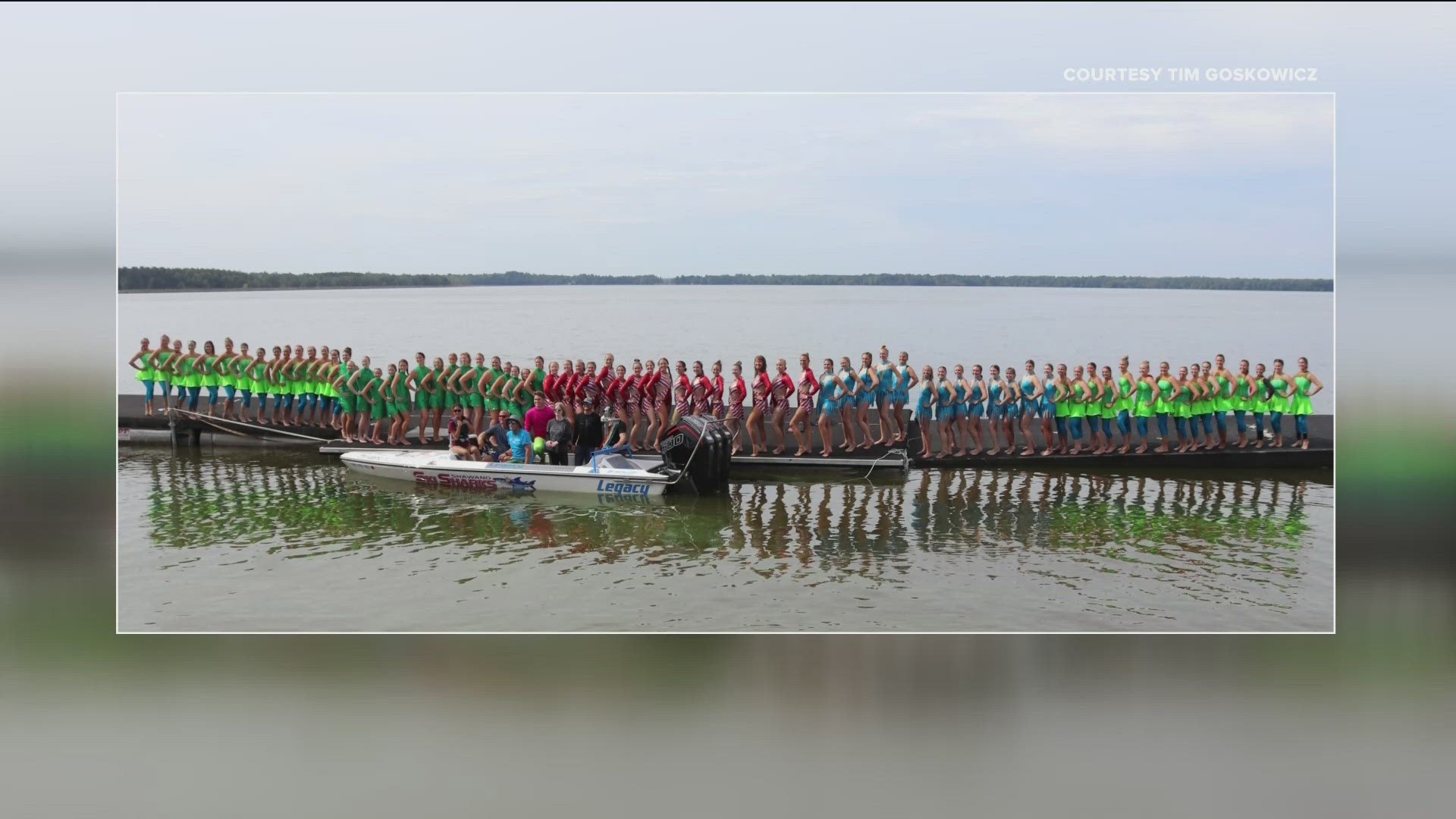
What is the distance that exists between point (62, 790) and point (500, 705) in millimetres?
4326

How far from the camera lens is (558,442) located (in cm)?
1739

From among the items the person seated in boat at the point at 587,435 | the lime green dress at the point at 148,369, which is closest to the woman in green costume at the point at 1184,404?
the person seated in boat at the point at 587,435

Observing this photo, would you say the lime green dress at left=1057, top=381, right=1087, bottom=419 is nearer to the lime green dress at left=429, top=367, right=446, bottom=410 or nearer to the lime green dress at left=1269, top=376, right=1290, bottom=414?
the lime green dress at left=1269, top=376, right=1290, bottom=414

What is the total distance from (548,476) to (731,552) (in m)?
3.79

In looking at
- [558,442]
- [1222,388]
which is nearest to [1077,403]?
[1222,388]

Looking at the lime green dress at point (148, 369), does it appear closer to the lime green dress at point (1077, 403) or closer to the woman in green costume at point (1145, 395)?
the lime green dress at point (1077, 403)

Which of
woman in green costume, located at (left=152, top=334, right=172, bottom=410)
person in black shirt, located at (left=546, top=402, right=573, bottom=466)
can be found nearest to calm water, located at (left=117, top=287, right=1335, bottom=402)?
woman in green costume, located at (left=152, top=334, right=172, bottom=410)

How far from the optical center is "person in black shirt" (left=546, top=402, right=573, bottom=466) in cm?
1741

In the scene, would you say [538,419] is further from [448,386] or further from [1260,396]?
[1260,396]

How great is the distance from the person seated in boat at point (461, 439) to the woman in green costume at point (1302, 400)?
44.7 ft

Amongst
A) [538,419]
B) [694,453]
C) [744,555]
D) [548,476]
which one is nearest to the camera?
[744,555]

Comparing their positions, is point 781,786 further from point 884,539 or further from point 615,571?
point 884,539

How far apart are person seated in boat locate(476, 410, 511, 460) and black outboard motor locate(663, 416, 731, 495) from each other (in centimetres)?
259

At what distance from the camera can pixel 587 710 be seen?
40.9 ft
